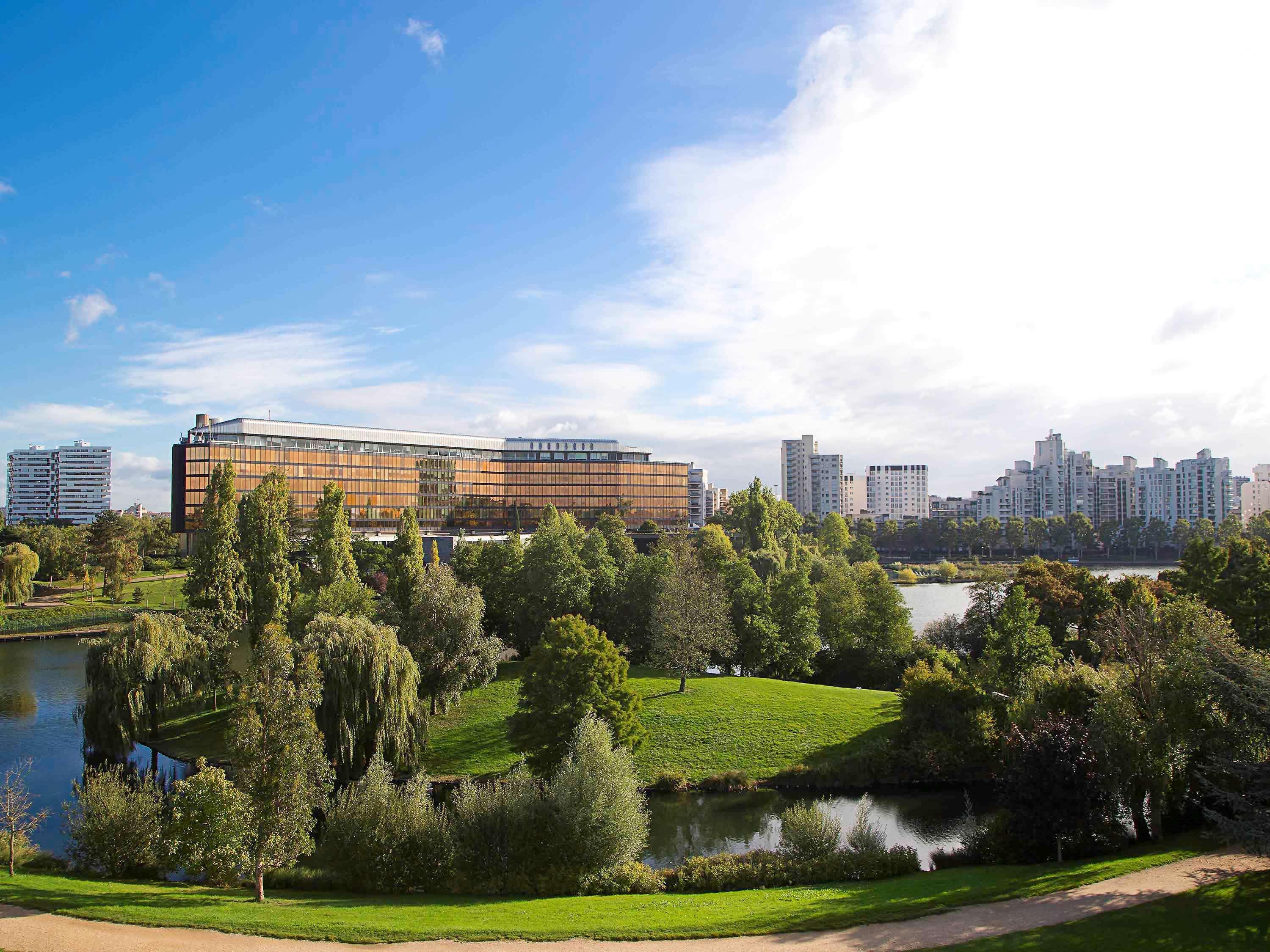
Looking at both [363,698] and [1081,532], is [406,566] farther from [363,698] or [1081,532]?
[1081,532]

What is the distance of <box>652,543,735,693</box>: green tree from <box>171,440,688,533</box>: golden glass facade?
5756cm

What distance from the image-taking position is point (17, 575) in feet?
270

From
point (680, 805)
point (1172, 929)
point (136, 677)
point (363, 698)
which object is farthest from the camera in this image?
point (136, 677)

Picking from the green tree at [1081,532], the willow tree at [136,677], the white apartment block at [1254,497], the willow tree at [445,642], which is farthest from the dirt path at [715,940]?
the white apartment block at [1254,497]

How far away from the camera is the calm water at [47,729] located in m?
33.3

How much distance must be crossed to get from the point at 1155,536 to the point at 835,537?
9049 cm

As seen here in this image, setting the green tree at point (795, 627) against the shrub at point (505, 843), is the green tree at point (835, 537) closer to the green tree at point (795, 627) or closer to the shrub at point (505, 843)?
the green tree at point (795, 627)

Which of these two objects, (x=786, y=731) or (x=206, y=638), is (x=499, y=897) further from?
(x=206, y=638)

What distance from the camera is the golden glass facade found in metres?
103

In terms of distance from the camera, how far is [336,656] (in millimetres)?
32906

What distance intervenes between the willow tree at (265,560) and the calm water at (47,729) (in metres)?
10.4

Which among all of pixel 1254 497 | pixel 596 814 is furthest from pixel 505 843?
pixel 1254 497

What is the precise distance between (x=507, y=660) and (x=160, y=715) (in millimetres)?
20465

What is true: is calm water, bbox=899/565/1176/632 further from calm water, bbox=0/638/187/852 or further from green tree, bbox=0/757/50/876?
green tree, bbox=0/757/50/876
